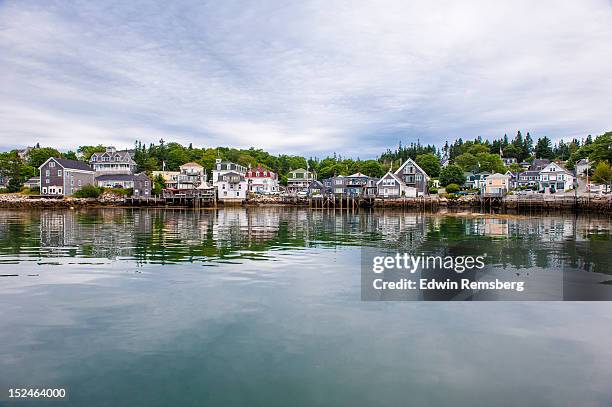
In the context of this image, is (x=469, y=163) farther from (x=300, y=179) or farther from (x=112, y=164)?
(x=112, y=164)

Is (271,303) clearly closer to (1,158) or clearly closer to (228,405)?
(228,405)

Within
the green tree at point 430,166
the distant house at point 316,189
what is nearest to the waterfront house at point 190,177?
the distant house at point 316,189

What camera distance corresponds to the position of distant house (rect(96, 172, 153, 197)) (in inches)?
3789

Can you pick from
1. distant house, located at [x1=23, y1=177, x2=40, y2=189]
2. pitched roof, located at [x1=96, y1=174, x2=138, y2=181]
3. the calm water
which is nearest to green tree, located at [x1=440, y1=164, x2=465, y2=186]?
pitched roof, located at [x1=96, y1=174, x2=138, y2=181]

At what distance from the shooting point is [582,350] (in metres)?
9.25

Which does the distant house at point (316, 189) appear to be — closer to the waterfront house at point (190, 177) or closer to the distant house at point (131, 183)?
the waterfront house at point (190, 177)

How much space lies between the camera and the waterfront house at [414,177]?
92750 mm

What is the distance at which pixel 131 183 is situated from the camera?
96.6m

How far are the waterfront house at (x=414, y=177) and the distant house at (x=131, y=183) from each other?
2249 inches

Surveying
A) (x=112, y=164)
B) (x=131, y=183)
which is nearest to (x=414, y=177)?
(x=131, y=183)

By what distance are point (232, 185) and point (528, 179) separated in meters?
77.5

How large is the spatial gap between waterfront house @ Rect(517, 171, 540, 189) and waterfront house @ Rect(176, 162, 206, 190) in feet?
273

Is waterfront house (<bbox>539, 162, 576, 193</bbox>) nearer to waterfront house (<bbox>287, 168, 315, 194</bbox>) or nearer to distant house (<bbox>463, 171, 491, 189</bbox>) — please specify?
distant house (<bbox>463, 171, 491, 189</bbox>)

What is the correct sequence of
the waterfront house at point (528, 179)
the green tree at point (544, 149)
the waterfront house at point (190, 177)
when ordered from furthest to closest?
the green tree at point (544, 149)
the waterfront house at point (528, 179)
the waterfront house at point (190, 177)
